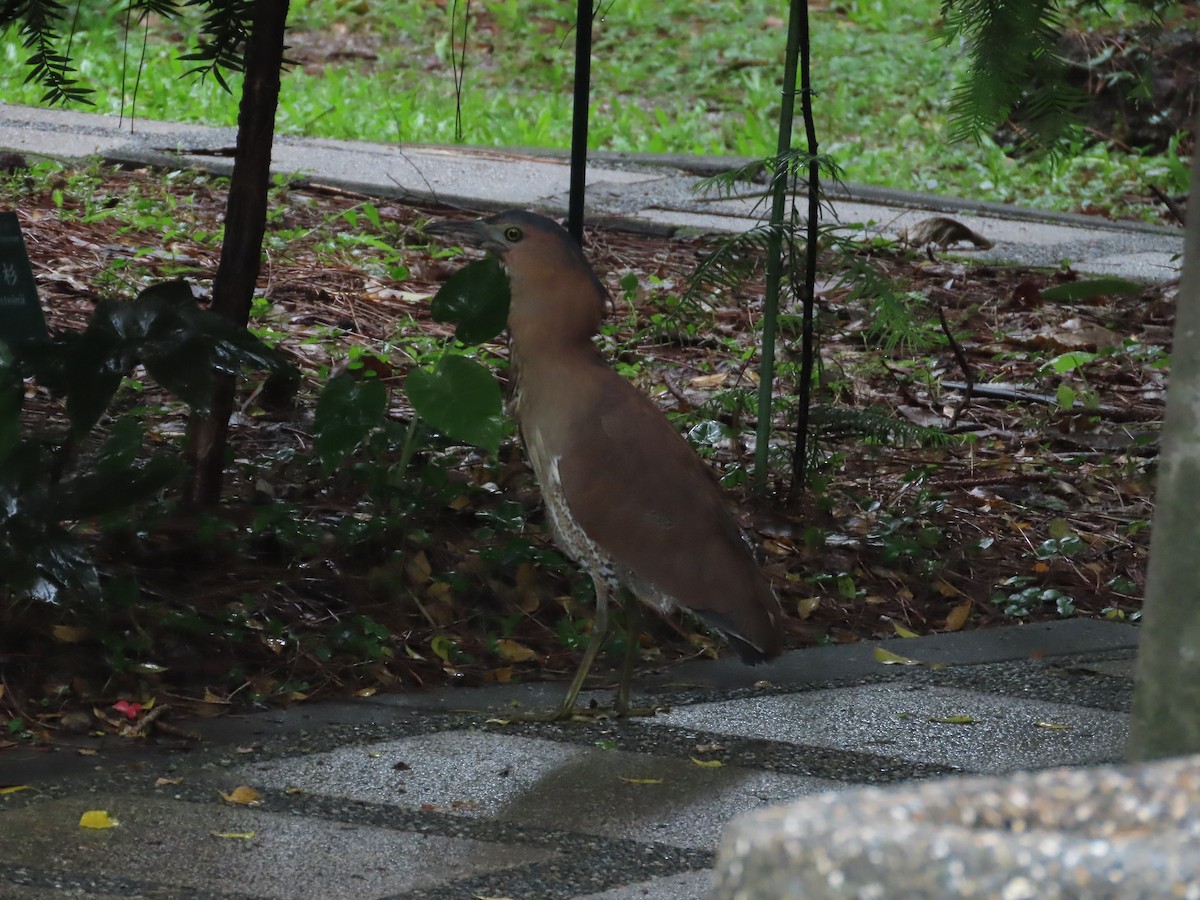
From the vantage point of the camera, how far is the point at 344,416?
391 cm

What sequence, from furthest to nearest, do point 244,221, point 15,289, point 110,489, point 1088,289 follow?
point 1088,289 < point 15,289 < point 244,221 < point 110,489

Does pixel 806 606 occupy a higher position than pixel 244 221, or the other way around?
pixel 244 221

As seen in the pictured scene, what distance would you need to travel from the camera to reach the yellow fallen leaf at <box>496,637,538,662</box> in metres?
3.83

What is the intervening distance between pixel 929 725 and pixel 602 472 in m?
0.85

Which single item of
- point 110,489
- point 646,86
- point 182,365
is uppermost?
point 646,86

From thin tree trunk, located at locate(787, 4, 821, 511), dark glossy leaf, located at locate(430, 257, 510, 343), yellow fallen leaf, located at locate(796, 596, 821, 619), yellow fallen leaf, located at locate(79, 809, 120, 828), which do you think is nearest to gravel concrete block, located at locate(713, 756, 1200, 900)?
yellow fallen leaf, located at locate(79, 809, 120, 828)

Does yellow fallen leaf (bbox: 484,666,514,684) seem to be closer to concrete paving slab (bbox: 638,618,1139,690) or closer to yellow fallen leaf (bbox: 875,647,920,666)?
concrete paving slab (bbox: 638,618,1139,690)

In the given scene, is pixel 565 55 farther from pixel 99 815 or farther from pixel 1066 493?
pixel 99 815

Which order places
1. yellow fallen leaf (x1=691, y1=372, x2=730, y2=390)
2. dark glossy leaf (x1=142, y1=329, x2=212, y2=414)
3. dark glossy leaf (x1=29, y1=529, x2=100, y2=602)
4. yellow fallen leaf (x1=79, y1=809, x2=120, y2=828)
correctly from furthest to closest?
yellow fallen leaf (x1=691, y1=372, x2=730, y2=390) < dark glossy leaf (x1=142, y1=329, x2=212, y2=414) < dark glossy leaf (x1=29, y1=529, x2=100, y2=602) < yellow fallen leaf (x1=79, y1=809, x2=120, y2=828)

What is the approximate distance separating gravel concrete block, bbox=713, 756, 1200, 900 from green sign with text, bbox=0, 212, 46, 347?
11.0 ft

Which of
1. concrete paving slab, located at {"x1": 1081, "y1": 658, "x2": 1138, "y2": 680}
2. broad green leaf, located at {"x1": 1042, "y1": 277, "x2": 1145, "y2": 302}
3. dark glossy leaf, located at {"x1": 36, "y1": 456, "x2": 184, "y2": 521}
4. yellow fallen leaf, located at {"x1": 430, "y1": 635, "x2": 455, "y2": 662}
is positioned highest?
broad green leaf, located at {"x1": 1042, "y1": 277, "x2": 1145, "y2": 302}

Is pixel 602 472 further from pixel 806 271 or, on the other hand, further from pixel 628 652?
pixel 806 271

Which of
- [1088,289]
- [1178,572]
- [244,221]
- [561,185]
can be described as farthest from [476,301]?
[561,185]

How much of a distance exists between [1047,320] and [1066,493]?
194cm
